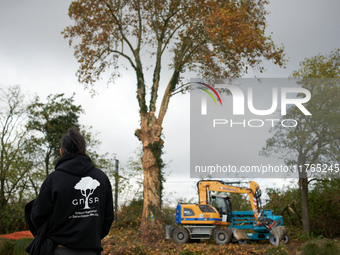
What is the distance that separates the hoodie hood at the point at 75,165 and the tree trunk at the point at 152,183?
17140mm

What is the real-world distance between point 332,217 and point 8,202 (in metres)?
18.5

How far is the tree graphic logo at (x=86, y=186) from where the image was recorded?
12.6 ft

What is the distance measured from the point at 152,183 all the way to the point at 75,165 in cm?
1740

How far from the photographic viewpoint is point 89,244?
3865mm

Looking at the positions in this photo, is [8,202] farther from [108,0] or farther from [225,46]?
[225,46]

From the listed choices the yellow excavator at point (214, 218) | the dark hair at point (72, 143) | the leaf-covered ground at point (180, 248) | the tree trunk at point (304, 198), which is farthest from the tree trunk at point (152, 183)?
the dark hair at point (72, 143)

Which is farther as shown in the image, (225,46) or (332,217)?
(332,217)

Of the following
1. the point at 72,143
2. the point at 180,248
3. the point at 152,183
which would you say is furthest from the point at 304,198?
the point at 72,143

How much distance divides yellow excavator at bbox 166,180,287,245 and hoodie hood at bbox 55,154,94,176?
1624 centimetres

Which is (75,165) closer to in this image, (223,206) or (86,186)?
(86,186)

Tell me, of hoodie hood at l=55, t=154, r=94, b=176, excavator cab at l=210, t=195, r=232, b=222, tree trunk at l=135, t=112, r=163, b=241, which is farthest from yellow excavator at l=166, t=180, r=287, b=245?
hoodie hood at l=55, t=154, r=94, b=176

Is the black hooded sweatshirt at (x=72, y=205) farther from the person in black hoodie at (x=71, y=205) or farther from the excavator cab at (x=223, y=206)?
the excavator cab at (x=223, y=206)

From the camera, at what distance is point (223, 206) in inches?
816

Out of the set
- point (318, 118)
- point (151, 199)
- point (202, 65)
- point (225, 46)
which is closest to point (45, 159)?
point (151, 199)
